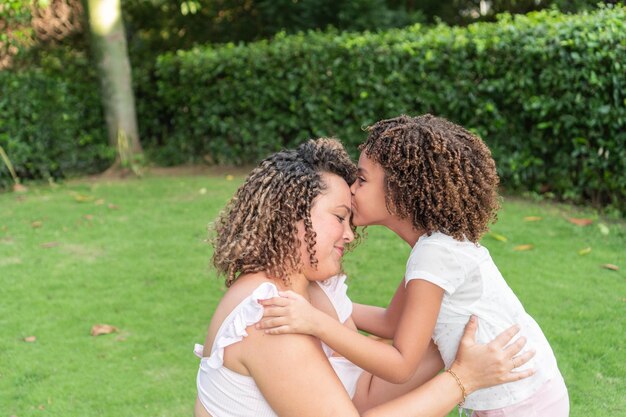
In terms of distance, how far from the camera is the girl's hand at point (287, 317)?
2104 mm

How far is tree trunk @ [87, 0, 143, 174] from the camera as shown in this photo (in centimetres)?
986

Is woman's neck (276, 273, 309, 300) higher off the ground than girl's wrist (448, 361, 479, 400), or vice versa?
woman's neck (276, 273, 309, 300)

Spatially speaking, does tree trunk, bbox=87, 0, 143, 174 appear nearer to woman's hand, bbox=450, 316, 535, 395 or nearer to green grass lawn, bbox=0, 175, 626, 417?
green grass lawn, bbox=0, 175, 626, 417

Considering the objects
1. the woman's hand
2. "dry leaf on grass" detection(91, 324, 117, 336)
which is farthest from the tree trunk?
the woman's hand

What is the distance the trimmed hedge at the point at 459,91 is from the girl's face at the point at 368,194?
4.66 meters

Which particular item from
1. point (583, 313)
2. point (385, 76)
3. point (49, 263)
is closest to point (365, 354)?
point (583, 313)

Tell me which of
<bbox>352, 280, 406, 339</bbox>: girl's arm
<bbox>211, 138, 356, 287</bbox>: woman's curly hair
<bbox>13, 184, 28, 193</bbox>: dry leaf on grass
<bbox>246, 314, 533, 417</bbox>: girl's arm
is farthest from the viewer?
<bbox>13, 184, 28, 193</bbox>: dry leaf on grass

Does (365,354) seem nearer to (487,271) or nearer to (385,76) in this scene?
(487,271)

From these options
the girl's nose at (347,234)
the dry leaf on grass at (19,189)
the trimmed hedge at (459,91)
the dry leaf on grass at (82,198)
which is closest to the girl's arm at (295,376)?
the girl's nose at (347,234)

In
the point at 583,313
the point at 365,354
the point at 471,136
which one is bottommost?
the point at 583,313

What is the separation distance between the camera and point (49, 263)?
6191 millimetres

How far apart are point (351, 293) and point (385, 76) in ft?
12.5

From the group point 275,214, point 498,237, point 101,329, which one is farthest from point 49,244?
point 275,214

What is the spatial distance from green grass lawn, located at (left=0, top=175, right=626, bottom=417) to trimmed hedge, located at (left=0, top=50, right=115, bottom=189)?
5.42 ft
